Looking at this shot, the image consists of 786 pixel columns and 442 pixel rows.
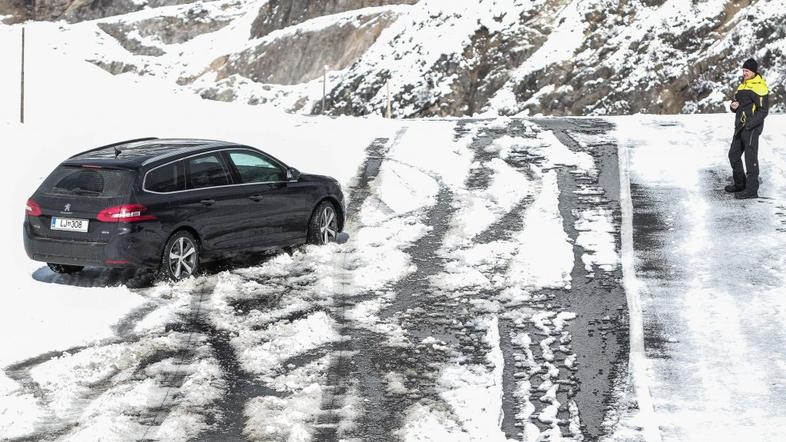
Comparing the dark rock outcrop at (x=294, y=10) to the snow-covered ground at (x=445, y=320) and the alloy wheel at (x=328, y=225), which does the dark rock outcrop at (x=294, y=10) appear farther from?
the alloy wheel at (x=328, y=225)

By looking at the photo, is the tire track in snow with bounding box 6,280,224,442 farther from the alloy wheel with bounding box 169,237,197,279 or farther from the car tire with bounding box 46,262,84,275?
the car tire with bounding box 46,262,84,275

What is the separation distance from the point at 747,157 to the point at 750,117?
536mm

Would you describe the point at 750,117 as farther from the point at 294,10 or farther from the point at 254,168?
the point at 294,10

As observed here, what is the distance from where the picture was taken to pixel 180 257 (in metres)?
11.8

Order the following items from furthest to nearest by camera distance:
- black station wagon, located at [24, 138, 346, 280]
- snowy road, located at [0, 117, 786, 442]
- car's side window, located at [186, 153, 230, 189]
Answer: car's side window, located at [186, 153, 230, 189]
black station wagon, located at [24, 138, 346, 280]
snowy road, located at [0, 117, 786, 442]

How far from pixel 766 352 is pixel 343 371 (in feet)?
11.0

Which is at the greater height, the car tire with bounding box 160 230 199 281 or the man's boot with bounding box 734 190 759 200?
the man's boot with bounding box 734 190 759 200

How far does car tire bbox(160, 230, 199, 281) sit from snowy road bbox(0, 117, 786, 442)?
206 millimetres

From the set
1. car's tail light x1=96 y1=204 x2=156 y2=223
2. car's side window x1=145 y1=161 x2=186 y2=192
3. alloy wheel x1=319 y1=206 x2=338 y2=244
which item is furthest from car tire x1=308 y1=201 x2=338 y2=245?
car's tail light x1=96 y1=204 x2=156 y2=223

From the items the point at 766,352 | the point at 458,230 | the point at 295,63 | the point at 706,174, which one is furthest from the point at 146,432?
the point at 295,63

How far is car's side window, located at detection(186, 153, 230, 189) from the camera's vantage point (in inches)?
481

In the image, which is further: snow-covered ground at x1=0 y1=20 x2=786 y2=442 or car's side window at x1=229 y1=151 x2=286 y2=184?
car's side window at x1=229 y1=151 x2=286 y2=184

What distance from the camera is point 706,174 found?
675 inches

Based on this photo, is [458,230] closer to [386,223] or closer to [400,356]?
[386,223]
